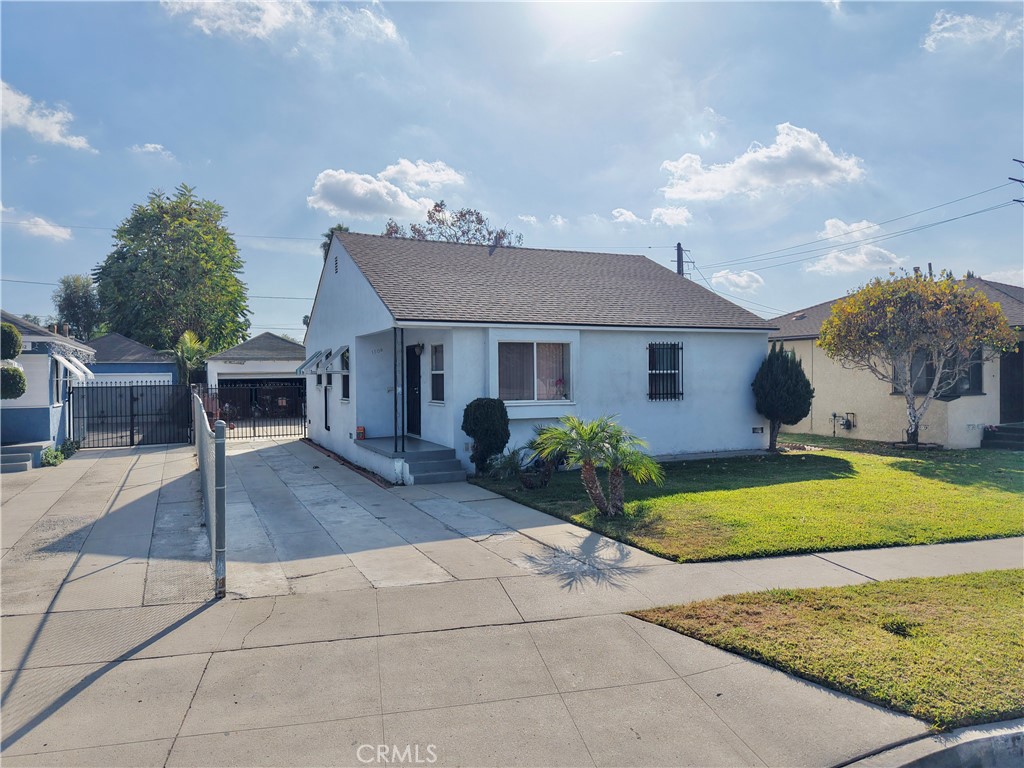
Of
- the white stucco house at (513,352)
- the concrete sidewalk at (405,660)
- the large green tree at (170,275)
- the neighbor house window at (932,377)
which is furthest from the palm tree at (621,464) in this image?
the large green tree at (170,275)

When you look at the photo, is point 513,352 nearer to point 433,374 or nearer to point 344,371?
point 433,374

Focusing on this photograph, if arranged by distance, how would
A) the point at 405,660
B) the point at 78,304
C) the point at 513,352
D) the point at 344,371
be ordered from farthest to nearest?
1. the point at 78,304
2. the point at 344,371
3. the point at 513,352
4. the point at 405,660

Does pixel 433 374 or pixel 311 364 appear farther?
pixel 311 364

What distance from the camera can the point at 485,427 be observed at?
11867mm

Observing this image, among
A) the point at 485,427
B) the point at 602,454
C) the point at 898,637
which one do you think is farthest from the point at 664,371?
the point at 898,637

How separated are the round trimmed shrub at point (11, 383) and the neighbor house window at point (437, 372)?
9.07 m

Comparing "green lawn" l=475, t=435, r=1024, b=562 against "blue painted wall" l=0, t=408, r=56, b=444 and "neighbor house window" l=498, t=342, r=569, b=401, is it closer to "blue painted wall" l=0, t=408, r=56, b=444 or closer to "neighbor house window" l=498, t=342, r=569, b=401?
"neighbor house window" l=498, t=342, r=569, b=401

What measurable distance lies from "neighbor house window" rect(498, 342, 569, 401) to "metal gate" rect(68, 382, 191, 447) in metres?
12.6

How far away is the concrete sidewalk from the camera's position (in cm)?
363

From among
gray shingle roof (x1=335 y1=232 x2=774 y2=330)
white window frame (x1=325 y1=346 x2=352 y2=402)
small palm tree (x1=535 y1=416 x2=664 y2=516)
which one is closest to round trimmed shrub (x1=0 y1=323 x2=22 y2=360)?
white window frame (x1=325 y1=346 x2=352 y2=402)

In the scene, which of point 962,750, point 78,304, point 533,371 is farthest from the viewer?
point 78,304

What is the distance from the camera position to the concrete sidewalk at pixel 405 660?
3.63 meters

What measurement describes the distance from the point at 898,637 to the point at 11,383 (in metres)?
16.6

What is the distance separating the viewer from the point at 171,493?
36.9 ft
